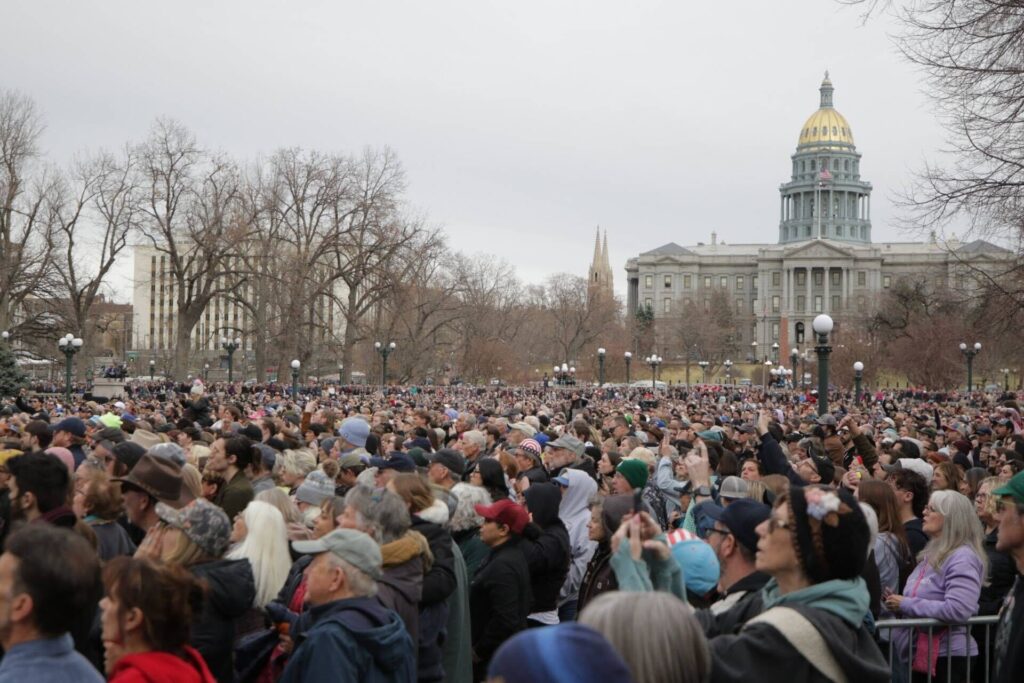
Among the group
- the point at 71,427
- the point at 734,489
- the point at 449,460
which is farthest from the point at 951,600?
the point at 71,427

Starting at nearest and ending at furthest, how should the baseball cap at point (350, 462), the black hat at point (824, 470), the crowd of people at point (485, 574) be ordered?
the crowd of people at point (485, 574) → the black hat at point (824, 470) → the baseball cap at point (350, 462)

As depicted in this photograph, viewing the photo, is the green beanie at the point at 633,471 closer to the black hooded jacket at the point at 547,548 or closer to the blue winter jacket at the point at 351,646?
the black hooded jacket at the point at 547,548

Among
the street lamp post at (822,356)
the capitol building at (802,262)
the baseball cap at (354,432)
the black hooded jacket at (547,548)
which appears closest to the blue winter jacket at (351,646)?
the black hooded jacket at (547,548)

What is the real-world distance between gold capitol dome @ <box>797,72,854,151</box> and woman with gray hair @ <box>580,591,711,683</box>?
503ft

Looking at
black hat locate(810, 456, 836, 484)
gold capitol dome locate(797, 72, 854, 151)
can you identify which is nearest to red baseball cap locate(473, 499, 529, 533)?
black hat locate(810, 456, 836, 484)

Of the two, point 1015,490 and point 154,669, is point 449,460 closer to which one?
point 1015,490

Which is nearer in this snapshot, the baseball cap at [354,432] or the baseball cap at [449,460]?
the baseball cap at [449,460]

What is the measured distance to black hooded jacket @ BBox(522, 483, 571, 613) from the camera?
23.5 feet

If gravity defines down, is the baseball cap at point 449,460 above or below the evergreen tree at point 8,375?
below

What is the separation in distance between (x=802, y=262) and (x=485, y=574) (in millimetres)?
134120

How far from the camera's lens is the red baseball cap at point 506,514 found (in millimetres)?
6727

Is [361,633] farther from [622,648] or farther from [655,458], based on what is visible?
[655,458]

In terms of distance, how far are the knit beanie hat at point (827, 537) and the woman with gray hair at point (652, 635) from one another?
1.07 m

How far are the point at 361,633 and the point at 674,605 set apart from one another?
175 cm
